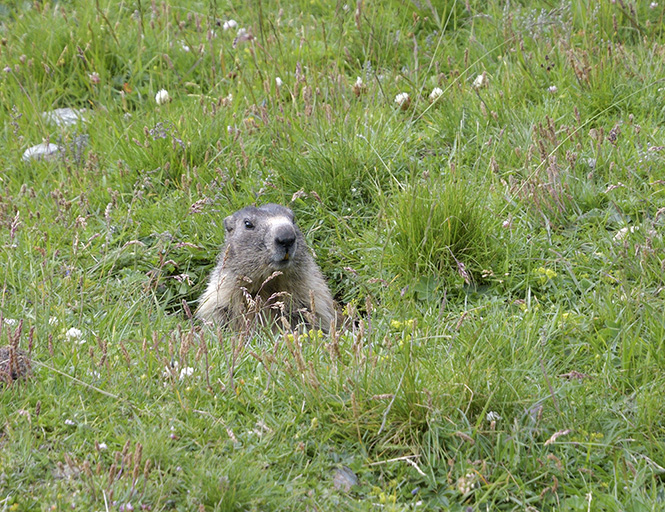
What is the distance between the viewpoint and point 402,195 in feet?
15.7

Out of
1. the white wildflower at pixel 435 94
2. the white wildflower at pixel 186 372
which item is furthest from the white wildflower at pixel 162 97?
the white wildflower at pixel 186 372

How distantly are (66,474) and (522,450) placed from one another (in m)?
1.80

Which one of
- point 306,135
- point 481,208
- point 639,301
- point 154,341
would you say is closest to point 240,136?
point 306,135

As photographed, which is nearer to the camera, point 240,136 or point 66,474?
point 66,474

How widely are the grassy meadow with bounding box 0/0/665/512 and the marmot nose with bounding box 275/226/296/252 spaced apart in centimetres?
36

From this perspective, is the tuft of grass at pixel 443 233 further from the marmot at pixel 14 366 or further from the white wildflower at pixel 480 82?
the marmot at pixel 14 366

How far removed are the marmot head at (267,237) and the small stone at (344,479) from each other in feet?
6.01

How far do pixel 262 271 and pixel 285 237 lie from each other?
1.13ft

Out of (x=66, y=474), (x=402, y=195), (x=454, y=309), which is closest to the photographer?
(x=66, y=474)

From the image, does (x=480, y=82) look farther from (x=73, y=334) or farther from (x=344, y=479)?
(x=344, y=479)

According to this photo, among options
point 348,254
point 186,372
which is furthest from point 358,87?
point 186,372

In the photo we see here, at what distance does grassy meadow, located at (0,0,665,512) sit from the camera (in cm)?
320

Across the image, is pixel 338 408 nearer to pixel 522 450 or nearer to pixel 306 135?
pixel 522 450

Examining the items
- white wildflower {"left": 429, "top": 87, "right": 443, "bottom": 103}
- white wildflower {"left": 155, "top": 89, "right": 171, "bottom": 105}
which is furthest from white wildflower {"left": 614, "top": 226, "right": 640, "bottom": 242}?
white wildflower {"left": 155, "top": 89, "right": 171, "bottom": 105}
